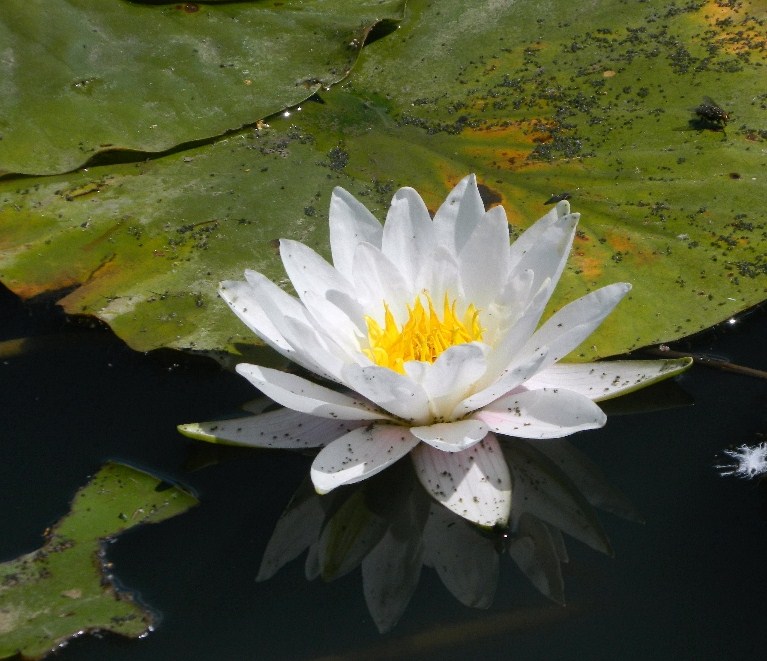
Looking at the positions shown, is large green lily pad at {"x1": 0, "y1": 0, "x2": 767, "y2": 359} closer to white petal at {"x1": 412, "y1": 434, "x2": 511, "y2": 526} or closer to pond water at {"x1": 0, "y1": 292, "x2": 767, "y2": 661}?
pond water at {"x1": 0, "y1": 292, "x2": 767, "y2": 661}

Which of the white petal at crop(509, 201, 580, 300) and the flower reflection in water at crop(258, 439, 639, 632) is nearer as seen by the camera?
the flower reflection in water at crop(258, 439, 639, 632)

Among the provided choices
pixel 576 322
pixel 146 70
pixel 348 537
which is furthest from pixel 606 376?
pixel 146 70

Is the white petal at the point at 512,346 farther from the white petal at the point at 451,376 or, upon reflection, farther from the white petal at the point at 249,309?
the white petal at the point at 249,309

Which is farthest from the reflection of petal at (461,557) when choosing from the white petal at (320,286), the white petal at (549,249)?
the white petal at (549,249)

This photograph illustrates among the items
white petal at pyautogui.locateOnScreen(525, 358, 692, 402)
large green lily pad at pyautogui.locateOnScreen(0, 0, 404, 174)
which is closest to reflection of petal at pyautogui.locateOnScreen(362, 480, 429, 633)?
white petal at pyautogui.locateOnScreen(525, 358, 692, 402)

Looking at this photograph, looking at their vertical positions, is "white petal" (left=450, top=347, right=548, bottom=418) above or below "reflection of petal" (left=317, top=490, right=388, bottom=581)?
above

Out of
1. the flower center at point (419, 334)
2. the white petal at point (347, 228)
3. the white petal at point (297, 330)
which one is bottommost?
the flower center at point (419, 334)

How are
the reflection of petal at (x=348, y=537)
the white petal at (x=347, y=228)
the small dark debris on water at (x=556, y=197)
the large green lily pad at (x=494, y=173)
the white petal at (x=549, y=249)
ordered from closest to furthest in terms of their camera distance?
the reflection of petal at (x=348, y=537) < the white petal at (x=549, y=249) < the white petal at (x=347, y=228) < the large green lily pad at (x=494, y=173) < the small dark debris on water at (x=556, y=197)
